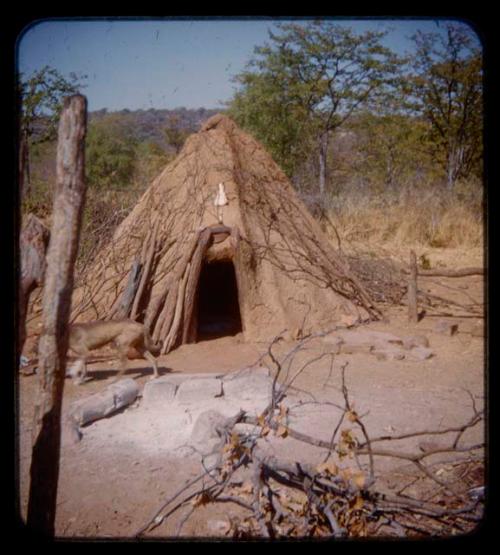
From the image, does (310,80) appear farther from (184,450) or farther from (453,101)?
(184,450)

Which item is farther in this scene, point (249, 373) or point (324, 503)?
point (249, 373)

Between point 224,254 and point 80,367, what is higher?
point 224,254

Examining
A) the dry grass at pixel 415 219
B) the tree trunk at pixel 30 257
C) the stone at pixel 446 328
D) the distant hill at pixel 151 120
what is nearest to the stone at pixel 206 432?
the tree trunk at pixel 30 257

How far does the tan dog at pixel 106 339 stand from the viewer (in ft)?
22.4

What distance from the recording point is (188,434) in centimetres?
525

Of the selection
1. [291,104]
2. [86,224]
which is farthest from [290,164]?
[86,224]

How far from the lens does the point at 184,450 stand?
498 centimetres

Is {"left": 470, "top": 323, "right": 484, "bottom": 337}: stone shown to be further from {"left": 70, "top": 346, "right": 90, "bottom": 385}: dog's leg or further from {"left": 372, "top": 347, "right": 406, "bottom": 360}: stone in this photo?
{"left": 70, "top": 346, "right": 90, "bottom": 385}: dog's leg

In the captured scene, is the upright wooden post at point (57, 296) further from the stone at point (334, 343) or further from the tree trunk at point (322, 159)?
the tree trunk at point (322, 159)

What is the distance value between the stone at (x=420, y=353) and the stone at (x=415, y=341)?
4.7 inches

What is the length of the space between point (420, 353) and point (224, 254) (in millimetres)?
3202

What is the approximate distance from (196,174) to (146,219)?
1106 millimetres

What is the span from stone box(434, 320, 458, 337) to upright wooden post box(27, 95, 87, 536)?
6.95 metres

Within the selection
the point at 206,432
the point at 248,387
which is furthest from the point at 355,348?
the point at 206,432
